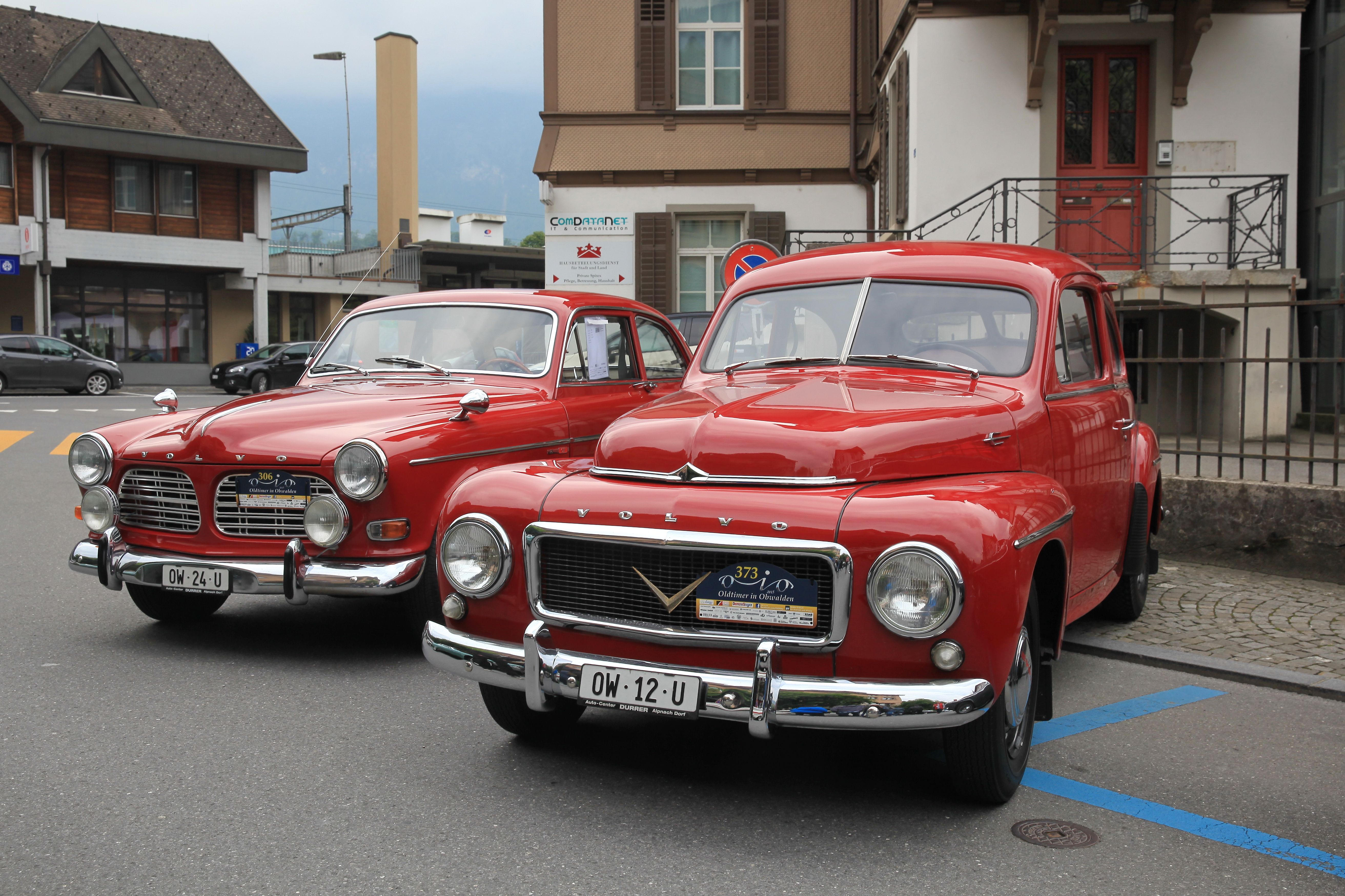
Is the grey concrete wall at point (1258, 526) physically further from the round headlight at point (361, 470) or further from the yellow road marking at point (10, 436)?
the yellow road marking at point (10, 436)

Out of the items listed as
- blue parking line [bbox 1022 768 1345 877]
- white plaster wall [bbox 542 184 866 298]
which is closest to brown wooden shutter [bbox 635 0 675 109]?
white plaster wall [bbox 542 184 866 298]

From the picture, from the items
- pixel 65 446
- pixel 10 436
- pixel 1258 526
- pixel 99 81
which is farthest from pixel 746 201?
pixel 99 81

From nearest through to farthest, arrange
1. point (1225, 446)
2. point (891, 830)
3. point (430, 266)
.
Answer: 1. point (891, 830)
2. point (1225, 446)
3. point (430, 266)

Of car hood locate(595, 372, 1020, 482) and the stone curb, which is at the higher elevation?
car hood locate(595, 372, 1020, 482)

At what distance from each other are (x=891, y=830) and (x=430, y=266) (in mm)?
43452

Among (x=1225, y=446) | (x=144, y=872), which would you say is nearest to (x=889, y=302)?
(x=144, y=872)

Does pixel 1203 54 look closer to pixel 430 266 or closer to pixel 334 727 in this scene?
pixel 334 727

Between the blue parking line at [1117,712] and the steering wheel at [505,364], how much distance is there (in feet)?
11.0

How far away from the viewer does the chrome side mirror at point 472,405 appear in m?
5.93

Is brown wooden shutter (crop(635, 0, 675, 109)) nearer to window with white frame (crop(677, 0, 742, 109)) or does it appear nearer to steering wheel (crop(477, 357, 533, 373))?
window with white frame (crop(677, 0, 742, 109))

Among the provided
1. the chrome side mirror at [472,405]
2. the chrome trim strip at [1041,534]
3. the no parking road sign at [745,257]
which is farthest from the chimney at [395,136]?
the chrome trim strip at [1041,534]

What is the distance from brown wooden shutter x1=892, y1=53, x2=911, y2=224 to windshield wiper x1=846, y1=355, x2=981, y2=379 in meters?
11.6

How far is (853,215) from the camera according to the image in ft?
71.4

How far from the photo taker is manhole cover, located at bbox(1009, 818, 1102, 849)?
3.64 metres
